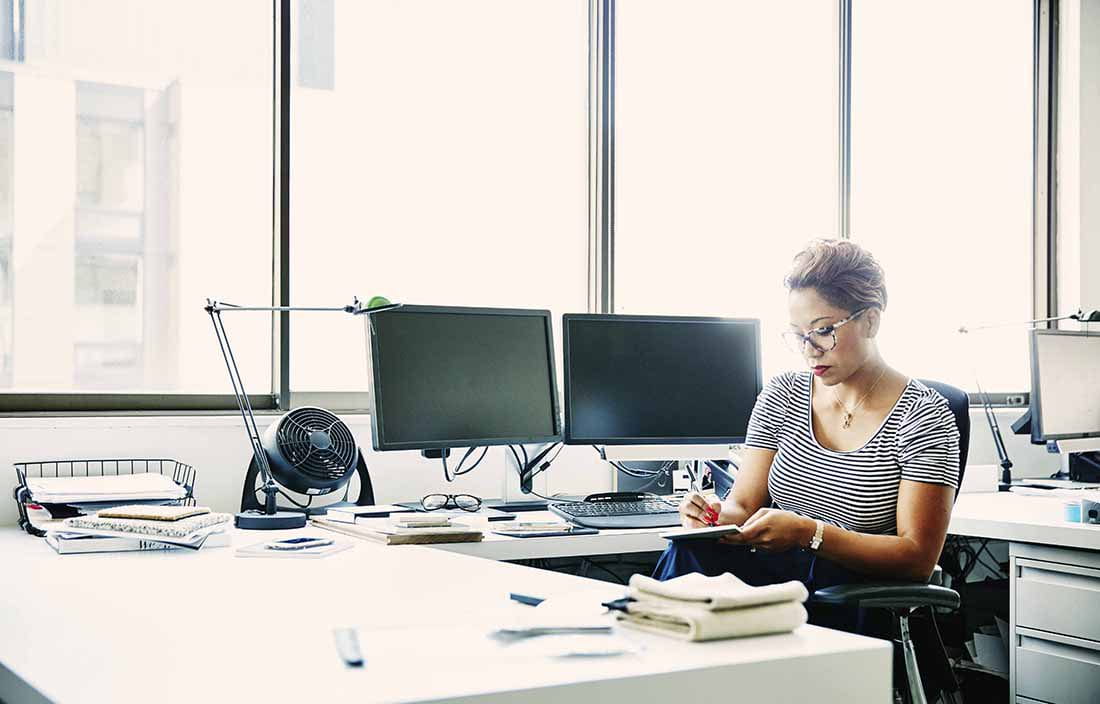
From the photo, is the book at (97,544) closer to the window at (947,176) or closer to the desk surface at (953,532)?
the desk surface at (953,532)

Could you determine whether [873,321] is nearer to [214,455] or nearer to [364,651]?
[364,651]

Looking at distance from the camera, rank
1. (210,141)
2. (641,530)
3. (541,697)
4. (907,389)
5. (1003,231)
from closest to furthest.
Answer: (541,697) < (907,389) < (641,530) < (210,141) < (1003,231)

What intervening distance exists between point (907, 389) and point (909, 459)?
0.16 metres

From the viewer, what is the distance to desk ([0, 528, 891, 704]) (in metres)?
1.10

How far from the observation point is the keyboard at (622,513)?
270 centimetres

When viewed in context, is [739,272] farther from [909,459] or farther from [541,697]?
[541,697]

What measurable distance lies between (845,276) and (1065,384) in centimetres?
175

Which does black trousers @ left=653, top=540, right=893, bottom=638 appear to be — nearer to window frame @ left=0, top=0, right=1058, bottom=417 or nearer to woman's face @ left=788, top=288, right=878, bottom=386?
woman's face @ left=788, top=288, right=878, bottom=386

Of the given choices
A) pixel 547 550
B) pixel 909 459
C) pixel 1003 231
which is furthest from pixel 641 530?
pixel 1003 231

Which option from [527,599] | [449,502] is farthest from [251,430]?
[527,599]

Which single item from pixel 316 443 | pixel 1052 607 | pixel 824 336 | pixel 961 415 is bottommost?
pixel 1052 607

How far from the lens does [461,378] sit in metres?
2.94

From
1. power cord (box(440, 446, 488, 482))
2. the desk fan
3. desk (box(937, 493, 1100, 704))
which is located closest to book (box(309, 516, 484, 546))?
the desk fan

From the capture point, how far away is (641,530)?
2646mm
